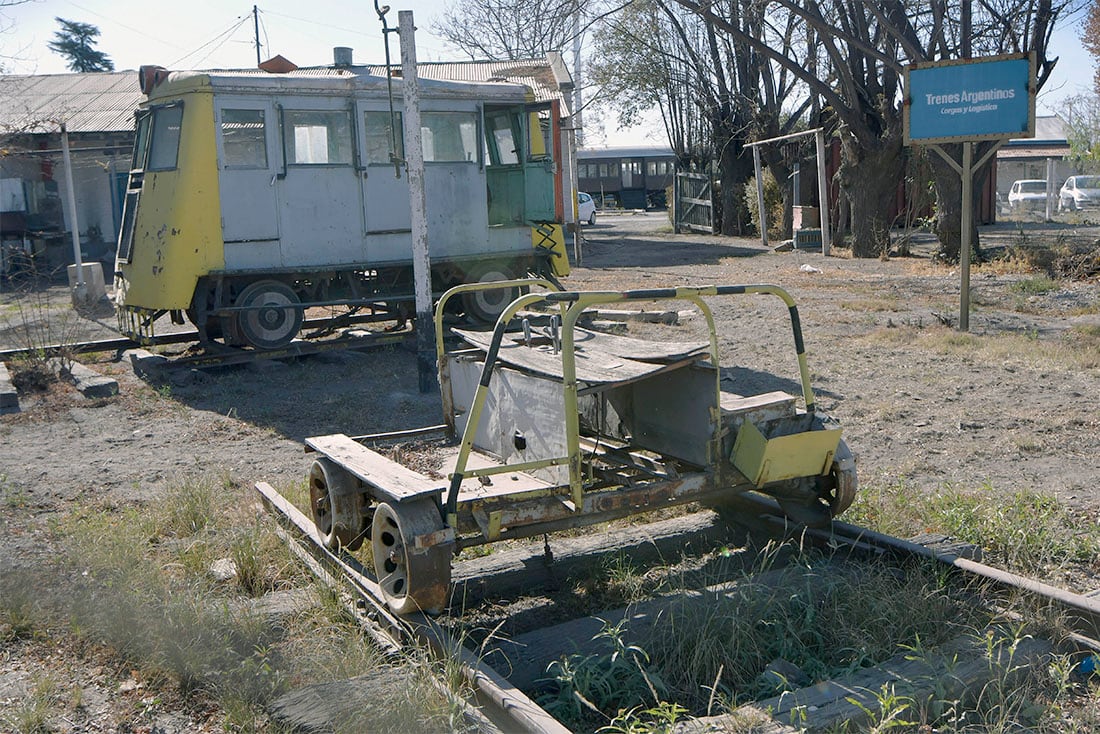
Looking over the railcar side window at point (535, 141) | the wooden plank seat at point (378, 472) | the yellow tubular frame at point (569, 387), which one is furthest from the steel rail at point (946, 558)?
the railcar side window at point (535, 141)

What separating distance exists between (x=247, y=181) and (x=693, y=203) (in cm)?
2321

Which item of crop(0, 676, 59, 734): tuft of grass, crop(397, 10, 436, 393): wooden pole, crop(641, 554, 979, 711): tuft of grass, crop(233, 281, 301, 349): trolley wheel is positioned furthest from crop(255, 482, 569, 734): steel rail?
crop(233, 281, 301, 349): trolley wheel

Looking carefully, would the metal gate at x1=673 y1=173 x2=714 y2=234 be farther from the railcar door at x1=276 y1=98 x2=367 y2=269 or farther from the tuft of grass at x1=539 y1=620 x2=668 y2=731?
the tuft of grass at x1=539 y1=620 x2=668 y2=731

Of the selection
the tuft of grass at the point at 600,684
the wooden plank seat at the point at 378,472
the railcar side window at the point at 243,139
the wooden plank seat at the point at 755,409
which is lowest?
the tuft of grass at the point at 600,684

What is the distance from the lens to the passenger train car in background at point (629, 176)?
5425 cm

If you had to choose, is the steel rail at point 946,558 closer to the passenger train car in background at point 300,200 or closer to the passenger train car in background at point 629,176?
the passenger train car in background at point 300,200

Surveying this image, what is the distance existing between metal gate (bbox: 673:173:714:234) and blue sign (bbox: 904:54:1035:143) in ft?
61.2

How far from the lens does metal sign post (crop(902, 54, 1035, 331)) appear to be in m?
11.6

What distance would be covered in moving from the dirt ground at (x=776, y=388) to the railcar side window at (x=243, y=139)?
2214 mm

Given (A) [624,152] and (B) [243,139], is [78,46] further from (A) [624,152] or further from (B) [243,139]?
(B) [243,139]

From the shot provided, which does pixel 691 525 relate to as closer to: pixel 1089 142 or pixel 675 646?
pixel 675 646

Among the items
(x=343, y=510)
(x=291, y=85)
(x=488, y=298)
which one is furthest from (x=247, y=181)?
(x=343, y=510)

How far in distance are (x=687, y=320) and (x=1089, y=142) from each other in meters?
20.0

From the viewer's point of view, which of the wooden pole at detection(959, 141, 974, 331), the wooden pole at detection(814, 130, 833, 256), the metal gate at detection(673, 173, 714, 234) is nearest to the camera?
the wooden pole at detection(959, 141, 974, 331)
